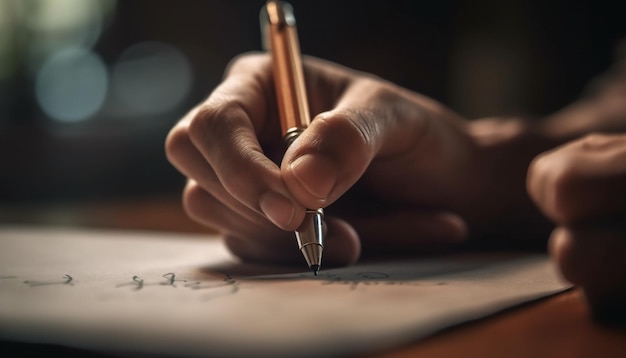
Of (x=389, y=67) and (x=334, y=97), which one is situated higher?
(x=389, y=67)

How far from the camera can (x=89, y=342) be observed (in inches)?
9.7

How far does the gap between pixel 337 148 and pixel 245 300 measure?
110mm

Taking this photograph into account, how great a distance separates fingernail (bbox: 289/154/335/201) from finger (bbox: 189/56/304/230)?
0.05ft

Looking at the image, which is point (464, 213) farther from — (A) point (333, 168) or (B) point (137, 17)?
(B) point (137, 17)

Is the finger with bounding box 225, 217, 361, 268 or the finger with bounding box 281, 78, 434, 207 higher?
the finger with bounding box 281, 78, 434, 207

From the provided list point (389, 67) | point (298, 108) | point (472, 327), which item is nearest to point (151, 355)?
point (472, 327)

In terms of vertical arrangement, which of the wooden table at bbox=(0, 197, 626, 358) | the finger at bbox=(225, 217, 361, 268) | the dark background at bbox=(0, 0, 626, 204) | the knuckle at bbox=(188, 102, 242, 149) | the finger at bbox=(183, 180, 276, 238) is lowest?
the wooden table at bbox=(0, 197, 626, 358)

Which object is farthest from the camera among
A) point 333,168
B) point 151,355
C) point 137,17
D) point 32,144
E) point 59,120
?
point 137,17

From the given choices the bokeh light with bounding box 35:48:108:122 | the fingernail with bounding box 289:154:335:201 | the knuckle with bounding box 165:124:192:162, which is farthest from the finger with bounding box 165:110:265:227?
the bokeh light with bounding box 35:48:108:122

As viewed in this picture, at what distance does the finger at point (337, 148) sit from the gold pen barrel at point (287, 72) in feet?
0.10

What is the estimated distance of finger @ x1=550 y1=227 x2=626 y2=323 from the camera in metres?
0.27

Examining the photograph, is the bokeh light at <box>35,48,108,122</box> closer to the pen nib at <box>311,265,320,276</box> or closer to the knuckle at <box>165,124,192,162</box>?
the knuckle at <box>165,124,192,162</box>

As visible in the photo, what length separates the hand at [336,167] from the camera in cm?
37

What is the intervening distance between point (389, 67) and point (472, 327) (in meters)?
1.46
